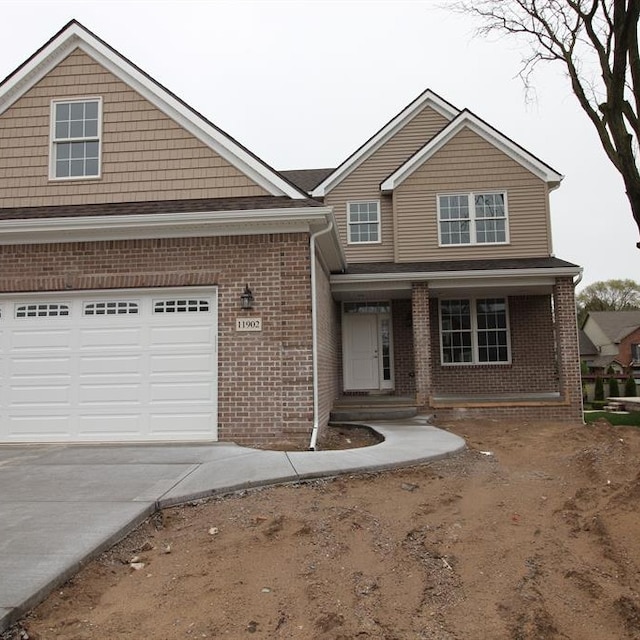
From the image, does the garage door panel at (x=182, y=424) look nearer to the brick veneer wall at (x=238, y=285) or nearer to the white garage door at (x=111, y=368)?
the white garage door at (x=111, y=368)

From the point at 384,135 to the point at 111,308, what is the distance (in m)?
9.89

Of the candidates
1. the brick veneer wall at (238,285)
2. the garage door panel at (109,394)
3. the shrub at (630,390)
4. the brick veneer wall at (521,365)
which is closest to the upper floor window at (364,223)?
the brick veneer wall at (521,365)

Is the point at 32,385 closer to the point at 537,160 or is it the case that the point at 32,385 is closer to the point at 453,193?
the point at 453,193

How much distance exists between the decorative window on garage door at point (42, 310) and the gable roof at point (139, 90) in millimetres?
3546

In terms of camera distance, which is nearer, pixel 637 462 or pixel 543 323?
pixel 637 462

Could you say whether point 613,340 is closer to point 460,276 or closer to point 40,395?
point 460,276

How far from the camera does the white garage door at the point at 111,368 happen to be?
29.4ft

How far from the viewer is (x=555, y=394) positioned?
1379 cm

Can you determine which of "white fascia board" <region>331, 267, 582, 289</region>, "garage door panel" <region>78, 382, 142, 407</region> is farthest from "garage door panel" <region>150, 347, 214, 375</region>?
"white fascia board" <region>331, 267, 582, 289</region>

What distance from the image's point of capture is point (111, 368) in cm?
905

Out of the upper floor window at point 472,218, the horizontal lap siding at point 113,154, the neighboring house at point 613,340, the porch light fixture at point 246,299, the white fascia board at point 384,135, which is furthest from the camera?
the neighboring house at point 613,340

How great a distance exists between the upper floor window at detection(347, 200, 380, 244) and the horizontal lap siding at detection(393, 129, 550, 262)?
0.73m

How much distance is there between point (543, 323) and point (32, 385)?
455 inches

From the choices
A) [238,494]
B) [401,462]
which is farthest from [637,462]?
[238,494]
